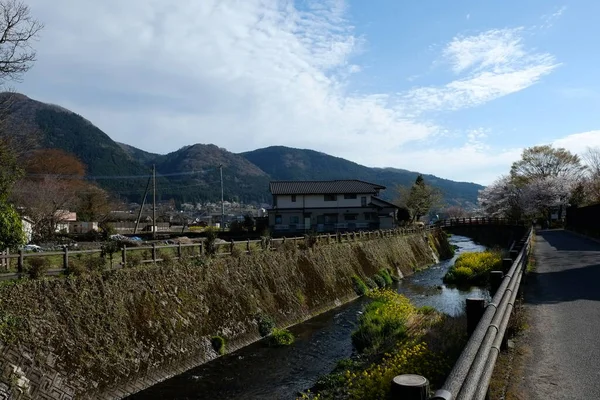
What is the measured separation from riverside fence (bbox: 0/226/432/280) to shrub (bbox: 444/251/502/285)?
300 inches

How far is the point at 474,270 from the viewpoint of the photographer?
87.1ft

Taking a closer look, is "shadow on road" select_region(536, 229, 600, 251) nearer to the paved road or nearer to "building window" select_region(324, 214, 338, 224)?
the paved road

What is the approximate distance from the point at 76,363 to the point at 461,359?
10.5 m

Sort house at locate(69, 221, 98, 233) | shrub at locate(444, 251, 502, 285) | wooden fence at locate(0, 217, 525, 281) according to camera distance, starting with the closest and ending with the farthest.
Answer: wooden fence at locate(0, 217, 525, 281) < shrub at locate(444, 251, 502, 285) < house at locate(69, 221, 98, 233)

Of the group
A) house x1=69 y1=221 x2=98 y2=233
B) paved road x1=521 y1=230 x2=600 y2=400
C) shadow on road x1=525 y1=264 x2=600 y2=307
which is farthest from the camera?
house x1=69 y1=221 x2=98 y2=233

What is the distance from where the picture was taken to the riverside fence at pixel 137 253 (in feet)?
40.7

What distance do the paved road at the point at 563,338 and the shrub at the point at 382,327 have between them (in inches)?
145

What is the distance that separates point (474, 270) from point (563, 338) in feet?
65.6

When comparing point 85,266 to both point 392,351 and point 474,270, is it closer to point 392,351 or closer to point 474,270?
point 392,351

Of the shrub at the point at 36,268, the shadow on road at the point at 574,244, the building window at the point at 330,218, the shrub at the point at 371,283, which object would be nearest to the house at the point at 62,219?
the shrub at the point at 371,283

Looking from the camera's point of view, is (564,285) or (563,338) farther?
(564,285)

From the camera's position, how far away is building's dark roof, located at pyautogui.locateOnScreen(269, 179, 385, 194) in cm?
5794


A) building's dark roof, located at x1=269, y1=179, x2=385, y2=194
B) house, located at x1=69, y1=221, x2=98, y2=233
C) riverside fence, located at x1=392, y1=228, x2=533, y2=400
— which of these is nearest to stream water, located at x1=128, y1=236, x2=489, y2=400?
riverside fence, located at x1=392, y1=228, x2=533, y2=400

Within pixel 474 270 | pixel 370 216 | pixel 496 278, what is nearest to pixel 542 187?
pixel 370 216
